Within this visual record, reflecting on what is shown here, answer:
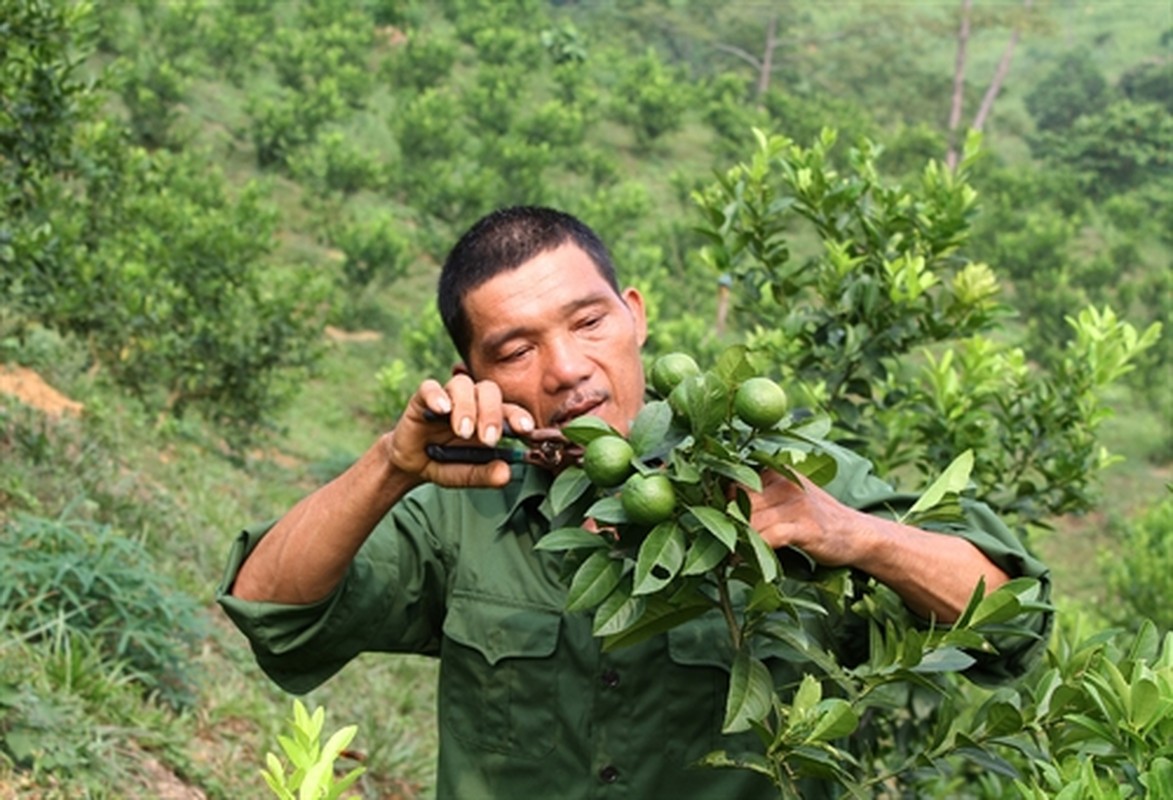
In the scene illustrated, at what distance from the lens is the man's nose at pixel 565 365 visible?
182 centimetres

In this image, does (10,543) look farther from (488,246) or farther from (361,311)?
(361,311)

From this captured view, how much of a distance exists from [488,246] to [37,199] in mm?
3473

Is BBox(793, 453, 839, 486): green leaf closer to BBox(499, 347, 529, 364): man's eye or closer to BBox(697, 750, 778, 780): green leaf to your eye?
BBox(697, 750, 778, 780): green leaf

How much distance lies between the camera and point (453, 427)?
151 cm

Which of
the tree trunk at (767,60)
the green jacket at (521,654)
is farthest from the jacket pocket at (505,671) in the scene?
the tree trunk at (767,60)

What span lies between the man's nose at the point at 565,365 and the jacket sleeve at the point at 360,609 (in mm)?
389

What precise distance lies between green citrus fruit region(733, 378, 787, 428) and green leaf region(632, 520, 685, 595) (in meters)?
0.14

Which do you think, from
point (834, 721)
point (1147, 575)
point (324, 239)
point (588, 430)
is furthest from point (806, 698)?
point (324, 239)

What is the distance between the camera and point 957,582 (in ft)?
5.21

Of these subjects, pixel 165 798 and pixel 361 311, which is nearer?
pixel 165 798

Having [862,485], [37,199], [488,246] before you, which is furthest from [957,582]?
[37,199]

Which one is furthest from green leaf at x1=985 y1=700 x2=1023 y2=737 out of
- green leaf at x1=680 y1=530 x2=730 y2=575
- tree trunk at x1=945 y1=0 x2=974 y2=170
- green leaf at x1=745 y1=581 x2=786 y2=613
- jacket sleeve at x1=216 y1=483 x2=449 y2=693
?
tree trunk at x1=945 y1=0 x2=974 y2=170

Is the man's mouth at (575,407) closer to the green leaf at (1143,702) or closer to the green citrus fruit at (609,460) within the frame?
the green citrus fruit at (609,460)

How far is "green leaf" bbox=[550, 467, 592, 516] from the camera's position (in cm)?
134
